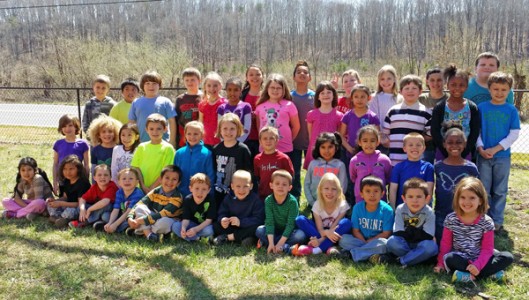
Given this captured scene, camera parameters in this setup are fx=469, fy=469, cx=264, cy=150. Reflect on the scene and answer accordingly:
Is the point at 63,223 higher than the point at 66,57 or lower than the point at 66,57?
lower

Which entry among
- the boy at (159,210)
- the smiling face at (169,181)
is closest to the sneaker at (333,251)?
the boy at (159,210)

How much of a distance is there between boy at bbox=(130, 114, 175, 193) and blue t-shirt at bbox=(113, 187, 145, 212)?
0.32 ft

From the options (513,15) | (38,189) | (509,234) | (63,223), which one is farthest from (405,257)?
(513,15)

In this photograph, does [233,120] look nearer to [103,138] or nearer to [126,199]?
[126,199]

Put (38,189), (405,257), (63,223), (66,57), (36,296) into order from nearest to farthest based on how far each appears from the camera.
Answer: (36,296) < (405,257) < (63,223) < (38,189) < (66,57)

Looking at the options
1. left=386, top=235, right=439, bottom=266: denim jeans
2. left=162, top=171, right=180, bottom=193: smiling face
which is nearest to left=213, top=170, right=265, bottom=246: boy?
left=162, top=171, right=180, bottom=193: smiling face

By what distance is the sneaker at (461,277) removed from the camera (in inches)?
149

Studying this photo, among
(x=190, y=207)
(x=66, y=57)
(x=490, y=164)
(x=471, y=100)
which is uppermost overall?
(x=66, y=57)

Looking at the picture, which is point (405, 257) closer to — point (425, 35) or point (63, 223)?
point (63, 223)

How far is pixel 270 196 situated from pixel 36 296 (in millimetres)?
2274

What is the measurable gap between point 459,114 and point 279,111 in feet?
6.46

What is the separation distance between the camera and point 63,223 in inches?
215

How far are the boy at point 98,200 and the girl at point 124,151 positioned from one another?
4.0 inches

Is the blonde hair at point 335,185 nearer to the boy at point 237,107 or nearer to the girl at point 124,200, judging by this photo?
the boy at point 237,107
